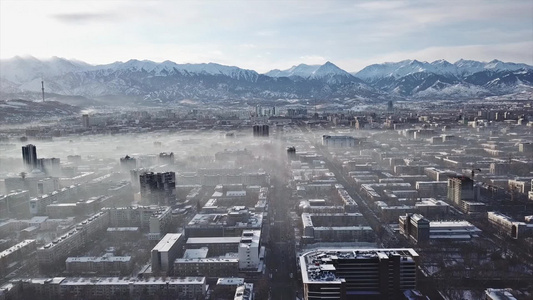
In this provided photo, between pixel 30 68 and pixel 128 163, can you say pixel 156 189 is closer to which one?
pixel 128 163

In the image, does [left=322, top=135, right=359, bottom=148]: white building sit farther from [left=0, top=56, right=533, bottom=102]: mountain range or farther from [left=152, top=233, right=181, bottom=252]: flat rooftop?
[left=0, top=56, right=533, bottom=102]: mountain range

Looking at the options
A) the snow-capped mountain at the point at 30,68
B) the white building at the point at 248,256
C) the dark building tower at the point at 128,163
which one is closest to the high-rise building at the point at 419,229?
the white building at the point at 248,256

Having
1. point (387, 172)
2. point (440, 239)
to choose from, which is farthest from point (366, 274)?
point (387, 172)

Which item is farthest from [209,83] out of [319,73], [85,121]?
[85,121]

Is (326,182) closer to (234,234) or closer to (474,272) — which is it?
(234,234)

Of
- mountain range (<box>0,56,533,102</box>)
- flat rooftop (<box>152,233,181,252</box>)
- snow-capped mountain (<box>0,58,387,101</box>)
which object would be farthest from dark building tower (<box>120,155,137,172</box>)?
snow-capped mountain (<box>0,58,387,101</box>)

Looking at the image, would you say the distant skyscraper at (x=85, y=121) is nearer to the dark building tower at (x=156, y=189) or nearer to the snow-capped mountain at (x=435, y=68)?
the dark building tower at (x=156, y=189)
